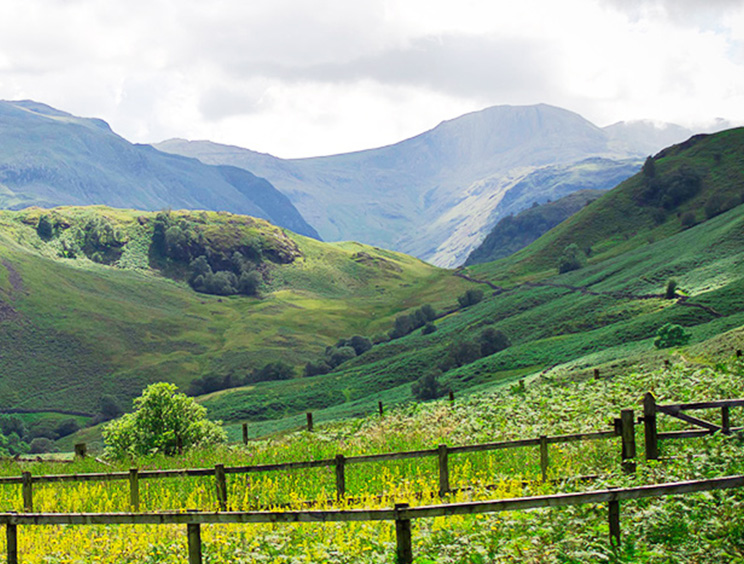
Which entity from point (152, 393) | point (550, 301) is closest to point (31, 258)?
point (550, 301)

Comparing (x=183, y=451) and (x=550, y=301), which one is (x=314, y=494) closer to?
(x=183, y=451)

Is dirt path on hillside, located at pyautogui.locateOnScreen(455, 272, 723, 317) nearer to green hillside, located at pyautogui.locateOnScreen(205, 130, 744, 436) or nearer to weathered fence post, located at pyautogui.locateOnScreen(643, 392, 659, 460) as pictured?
green hillside, located at pyautogui.locateOnScreen(205, 130, 744, 436)

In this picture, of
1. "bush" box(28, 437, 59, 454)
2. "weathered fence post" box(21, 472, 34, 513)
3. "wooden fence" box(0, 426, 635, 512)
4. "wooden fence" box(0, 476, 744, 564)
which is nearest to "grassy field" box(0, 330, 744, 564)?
"wooden fence" box(0, 426, 635, 512)

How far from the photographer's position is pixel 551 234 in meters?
189

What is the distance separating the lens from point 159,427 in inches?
1282

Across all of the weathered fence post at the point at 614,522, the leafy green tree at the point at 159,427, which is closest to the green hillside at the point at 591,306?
the leafy green tree at the point at 159,427

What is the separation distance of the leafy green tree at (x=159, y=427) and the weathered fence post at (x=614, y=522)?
25366mm

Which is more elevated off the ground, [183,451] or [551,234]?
[551,234]

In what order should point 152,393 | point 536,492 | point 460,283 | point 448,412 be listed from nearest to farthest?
point 536,492 < point 448,412 < point 152,393 < point 460,283

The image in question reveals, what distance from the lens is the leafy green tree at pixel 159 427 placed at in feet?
105

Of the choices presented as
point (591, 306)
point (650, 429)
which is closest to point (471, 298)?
point (591, 306)

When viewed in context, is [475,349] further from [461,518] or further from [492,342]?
[461,518]

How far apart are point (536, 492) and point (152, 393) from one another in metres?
25.0

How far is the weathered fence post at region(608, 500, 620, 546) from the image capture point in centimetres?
911
